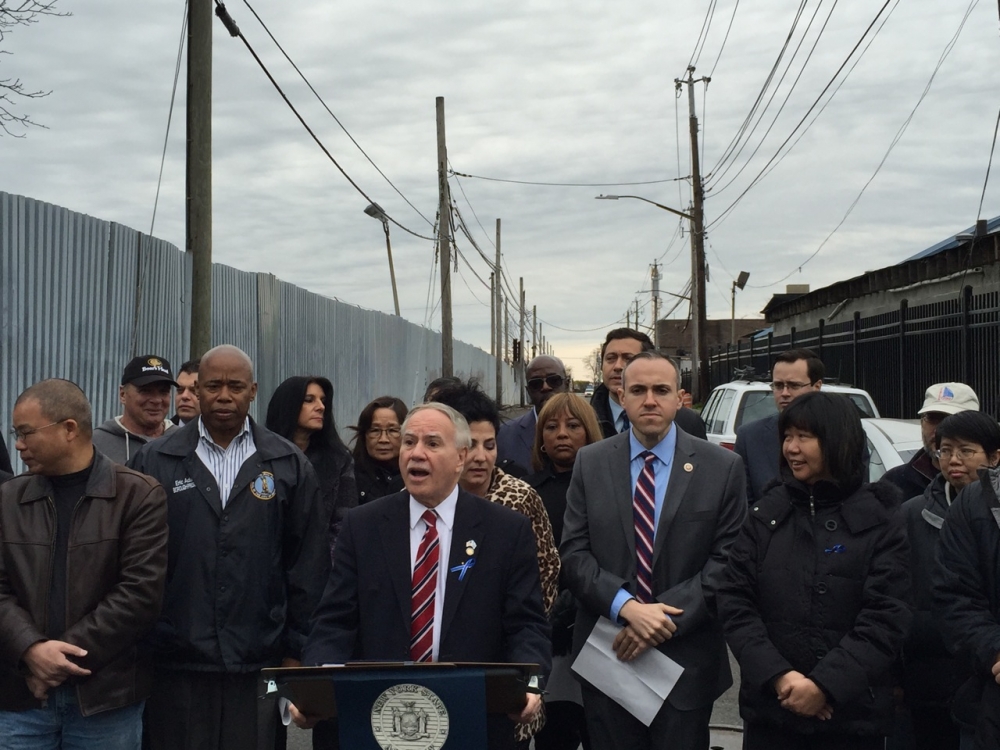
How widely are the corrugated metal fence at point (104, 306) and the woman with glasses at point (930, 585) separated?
400 cm

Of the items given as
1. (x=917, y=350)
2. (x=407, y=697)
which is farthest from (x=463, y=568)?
(x=917, y=350)

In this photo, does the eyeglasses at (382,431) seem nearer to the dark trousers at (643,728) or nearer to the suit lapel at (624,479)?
the suit lapel at (624,479)

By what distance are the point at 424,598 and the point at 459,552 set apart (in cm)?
19

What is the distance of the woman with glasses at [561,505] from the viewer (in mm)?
5098

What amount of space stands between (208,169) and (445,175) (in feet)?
58.4

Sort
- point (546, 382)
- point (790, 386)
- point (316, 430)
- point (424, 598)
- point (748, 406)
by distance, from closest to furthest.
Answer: point (424, 598)
point (316, 430)
point (790, 386)
point (546, 382)
point (748, 406)

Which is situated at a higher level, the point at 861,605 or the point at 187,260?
the point at 187,260

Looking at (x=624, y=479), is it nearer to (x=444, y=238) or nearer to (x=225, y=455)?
(x=225, y=455)

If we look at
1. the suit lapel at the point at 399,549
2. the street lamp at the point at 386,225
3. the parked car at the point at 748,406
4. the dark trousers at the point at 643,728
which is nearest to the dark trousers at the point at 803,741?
the dark trousers at the point at 643,728

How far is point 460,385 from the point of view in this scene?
550 cm

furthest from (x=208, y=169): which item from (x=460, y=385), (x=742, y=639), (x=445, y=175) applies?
(x=445, y=175)

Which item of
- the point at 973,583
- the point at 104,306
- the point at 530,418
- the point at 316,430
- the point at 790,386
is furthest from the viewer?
the point at 104,306

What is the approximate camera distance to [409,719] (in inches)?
127

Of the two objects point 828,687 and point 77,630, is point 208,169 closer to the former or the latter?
point 77,630
